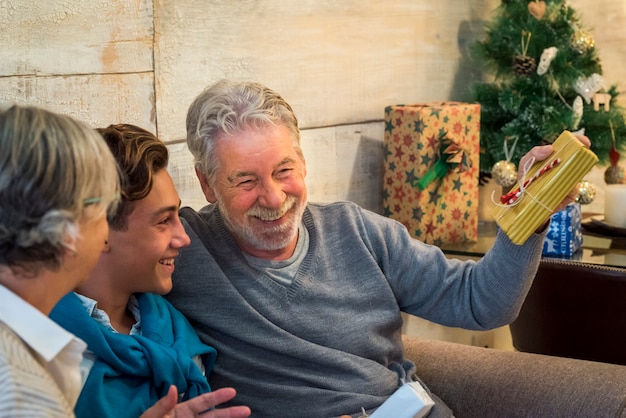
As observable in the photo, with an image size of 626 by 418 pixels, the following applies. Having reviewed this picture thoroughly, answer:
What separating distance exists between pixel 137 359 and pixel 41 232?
23.2 inches

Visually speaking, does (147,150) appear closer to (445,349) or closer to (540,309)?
(445,349)

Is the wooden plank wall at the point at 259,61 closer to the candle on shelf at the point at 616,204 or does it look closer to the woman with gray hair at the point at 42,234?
the candle on shelf at the point at 616,204

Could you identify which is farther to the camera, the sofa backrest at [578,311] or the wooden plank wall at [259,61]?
the sofa backrest at [578,311]

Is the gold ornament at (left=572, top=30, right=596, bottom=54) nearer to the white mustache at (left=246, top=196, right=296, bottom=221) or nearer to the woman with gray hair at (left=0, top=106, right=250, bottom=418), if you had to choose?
the white mustache at (left=246, top=196, right=296, bottom=221)

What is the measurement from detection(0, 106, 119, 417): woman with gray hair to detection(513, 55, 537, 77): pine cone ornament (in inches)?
76.4

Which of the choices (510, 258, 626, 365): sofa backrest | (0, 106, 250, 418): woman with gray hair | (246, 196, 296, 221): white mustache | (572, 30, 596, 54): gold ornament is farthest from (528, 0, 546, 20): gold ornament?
(0, 106, 250, 418): woman with gray hair

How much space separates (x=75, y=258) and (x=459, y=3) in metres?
2.28

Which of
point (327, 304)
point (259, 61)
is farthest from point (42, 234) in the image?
point (259, 61)

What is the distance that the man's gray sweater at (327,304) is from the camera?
1893mm

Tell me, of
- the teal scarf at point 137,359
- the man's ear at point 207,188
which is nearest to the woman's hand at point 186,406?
the teal scarf at point 137,359

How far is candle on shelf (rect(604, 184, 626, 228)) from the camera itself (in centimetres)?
276

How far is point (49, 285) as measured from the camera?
1.15 m

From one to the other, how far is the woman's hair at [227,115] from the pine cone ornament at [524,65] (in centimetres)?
114

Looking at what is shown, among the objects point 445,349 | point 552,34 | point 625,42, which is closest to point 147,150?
point 445,349
